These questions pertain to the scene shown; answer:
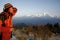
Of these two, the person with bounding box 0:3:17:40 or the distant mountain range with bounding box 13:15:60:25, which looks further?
the distant mountain range with bounding box 13:15:60:25

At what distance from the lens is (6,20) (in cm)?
662

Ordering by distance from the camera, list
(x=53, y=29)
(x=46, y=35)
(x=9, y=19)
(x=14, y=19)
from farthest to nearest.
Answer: (x=53, y=29) < (x=46, y=35) < (x=14, y=19) < (x=9, y=19)

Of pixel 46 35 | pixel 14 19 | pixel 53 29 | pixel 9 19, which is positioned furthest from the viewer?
pixel 53 29

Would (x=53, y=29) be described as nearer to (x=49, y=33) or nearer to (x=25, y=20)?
(x=49, y=33)

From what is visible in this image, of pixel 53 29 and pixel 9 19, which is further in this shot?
pixel 53 29

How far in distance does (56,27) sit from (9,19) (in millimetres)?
2721

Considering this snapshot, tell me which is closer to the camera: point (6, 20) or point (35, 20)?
point (6, 20)

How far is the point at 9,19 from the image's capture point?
6699mm

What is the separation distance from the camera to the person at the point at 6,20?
6547 millimetres

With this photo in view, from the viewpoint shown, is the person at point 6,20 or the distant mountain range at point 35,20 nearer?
the person at point 6,20

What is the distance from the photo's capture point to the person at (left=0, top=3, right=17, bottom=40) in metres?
6.55

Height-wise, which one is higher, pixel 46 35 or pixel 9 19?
pixel 9 19

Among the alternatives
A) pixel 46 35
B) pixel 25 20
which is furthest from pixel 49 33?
pixel 25 20

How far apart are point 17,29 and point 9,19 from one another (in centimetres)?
198
